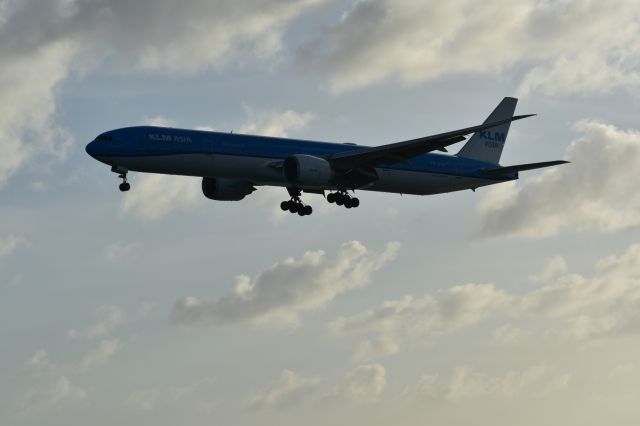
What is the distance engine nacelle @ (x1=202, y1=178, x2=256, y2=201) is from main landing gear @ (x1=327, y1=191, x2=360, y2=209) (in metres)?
5.92

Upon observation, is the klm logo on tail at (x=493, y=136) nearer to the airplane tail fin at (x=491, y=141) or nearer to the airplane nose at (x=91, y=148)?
the airplane tail fin at (x=491, y=141)

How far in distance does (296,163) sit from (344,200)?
8303mm

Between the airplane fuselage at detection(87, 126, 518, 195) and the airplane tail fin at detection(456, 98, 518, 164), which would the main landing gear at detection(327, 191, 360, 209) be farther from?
the airplane tail fin at detection(456, 98, 518, 164)

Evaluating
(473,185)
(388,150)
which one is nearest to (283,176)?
(388,150)

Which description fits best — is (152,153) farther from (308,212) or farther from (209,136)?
(308,212)

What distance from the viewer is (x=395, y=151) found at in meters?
66.9

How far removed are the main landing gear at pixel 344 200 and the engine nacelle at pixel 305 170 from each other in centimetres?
621

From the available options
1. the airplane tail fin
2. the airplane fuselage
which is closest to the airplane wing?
the airplane fuselage

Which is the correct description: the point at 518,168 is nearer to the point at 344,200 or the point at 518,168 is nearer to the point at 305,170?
the point at 344,200

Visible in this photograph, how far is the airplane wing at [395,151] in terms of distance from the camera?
211ft

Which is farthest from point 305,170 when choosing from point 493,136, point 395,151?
point 493,136

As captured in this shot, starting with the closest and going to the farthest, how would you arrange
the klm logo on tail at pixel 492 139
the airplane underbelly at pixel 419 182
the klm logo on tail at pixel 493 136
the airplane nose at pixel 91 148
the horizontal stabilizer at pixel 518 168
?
the airplane nose at pixel 91 148
the horizontal stabilizer at pixel 518 168
the airplane underbelly at pixel 419 182
the klm logo on tail at pixel 492 139
the klm logo on tail at pixel 493 136

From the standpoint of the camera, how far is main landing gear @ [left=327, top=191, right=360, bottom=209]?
72312mm

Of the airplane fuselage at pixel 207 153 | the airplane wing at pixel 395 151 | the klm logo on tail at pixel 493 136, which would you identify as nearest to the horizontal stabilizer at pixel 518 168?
the klm logo on tail at pixel 493 136
